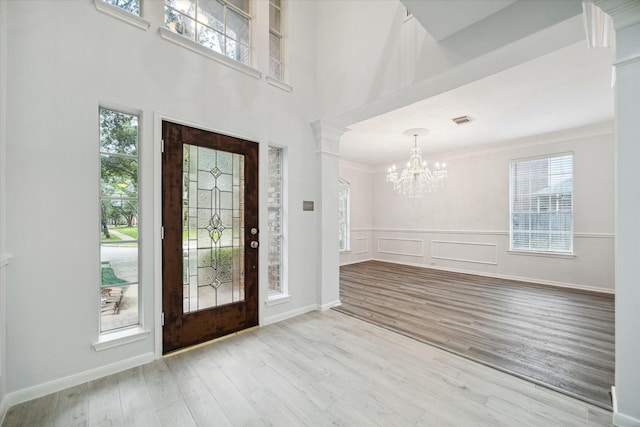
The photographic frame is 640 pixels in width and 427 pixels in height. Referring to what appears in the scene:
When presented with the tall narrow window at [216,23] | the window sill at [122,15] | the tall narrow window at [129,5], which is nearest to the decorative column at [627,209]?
the tall narrow window at [216,23]

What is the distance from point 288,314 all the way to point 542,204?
5.37 metres

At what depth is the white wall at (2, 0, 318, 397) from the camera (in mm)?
1806

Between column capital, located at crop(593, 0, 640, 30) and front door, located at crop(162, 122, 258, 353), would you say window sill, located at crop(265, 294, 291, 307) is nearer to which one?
front door, located at crop(162, 122, 258, 353)

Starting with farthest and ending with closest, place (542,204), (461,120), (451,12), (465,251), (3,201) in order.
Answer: (465,251) < (542,204) < (461,120) < (451,12) < (3,201)

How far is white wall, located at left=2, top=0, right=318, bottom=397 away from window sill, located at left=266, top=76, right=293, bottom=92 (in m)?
0.75

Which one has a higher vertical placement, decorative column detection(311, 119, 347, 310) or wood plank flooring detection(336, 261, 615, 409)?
decorative column detection(311, 119, 347, 310)

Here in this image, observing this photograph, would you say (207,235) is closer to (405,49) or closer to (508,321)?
(405,49)

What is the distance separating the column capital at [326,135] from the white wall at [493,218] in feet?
12.9

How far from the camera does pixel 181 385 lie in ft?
6.52

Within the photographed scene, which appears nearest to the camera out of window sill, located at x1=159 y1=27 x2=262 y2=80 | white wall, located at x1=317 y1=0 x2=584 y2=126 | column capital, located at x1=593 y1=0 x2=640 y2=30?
column capital, located at x1=593 y1=0 x2=640 y2=30

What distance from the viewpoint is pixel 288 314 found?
10.9ft

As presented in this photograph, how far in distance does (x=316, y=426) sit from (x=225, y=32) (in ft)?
12.0

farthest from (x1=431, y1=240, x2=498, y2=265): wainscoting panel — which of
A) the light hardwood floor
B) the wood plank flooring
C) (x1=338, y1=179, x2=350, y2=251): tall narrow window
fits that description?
the light hardwood floor

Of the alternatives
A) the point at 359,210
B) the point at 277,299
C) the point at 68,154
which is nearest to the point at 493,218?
the point at 359,210
